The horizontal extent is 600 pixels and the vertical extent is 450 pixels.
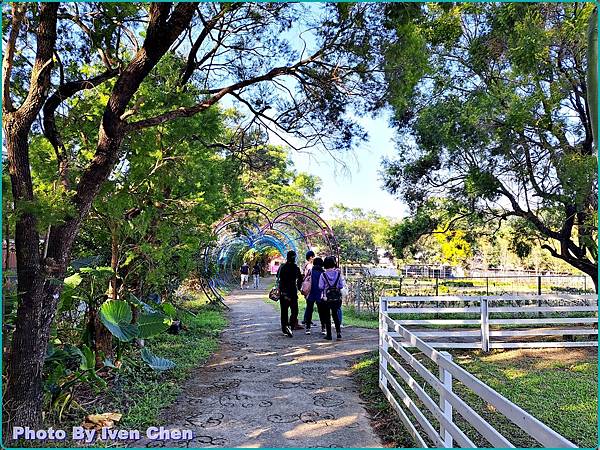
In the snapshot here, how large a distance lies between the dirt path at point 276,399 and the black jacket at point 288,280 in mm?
779

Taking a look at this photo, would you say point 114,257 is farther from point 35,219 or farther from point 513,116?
point 513,116

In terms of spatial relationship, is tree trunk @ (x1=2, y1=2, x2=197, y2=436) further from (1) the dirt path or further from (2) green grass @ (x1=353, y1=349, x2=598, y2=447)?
(2) green grass @ (x1=353, y1=349, x2=598, y2=447)

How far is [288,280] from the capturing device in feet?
26.1

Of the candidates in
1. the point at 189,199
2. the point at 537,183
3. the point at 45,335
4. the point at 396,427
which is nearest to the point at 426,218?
the point at 537,183

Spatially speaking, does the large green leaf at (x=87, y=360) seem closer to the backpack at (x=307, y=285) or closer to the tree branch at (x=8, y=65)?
the tree branch at (x=8, y=65)

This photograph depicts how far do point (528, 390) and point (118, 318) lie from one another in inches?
168

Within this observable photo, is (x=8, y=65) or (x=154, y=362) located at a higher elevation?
(x=8, y=65)

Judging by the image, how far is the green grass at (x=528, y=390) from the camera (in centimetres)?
396

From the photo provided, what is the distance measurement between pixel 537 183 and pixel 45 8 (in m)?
7.09

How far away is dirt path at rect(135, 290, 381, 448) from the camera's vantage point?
142 inches

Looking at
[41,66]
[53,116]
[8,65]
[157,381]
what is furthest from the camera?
[157,381]

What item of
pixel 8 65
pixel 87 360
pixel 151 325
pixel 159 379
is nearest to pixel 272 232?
pixel 159 379

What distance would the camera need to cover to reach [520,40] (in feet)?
21.0

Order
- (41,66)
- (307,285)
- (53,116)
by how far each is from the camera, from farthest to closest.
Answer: (307,285)
(53,116)
(41,66)
